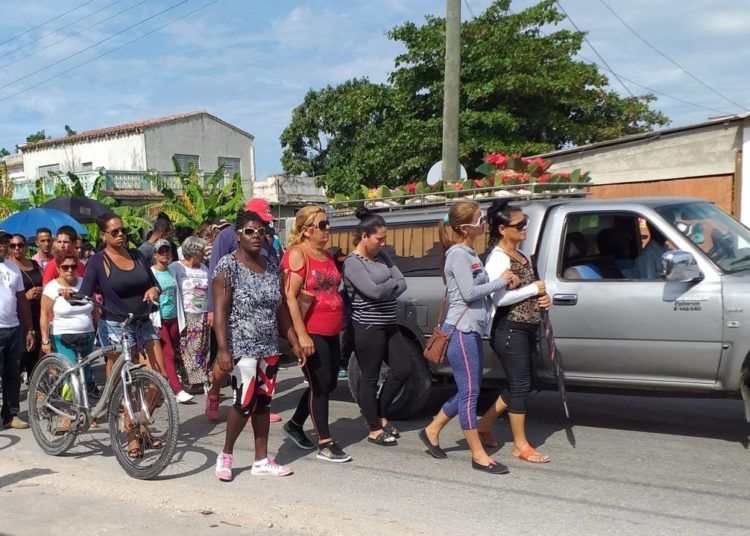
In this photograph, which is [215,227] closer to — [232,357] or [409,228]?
[409,228]

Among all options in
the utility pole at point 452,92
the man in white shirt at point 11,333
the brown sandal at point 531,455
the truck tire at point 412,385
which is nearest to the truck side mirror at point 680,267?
the brown sandal at point 531,455

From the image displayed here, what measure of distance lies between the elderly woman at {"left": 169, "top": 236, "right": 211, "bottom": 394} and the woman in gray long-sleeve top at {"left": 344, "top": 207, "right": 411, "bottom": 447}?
8.14 feet

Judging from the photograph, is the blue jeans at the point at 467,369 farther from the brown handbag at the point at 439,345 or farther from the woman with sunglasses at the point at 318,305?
the woman with sunglasses at the point at 318,305

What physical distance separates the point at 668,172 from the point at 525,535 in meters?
11.0

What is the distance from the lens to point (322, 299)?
5.52 metres

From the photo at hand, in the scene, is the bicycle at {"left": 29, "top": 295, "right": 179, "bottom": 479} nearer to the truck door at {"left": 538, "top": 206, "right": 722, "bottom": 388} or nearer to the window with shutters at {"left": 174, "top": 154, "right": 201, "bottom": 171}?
the truck door at {"left": 538, "top": 206, "right": 722, "bottom": 388}

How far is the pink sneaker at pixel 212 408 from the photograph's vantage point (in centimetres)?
706

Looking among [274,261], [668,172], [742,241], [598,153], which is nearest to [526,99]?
[598,153]

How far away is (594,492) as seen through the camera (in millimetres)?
4836

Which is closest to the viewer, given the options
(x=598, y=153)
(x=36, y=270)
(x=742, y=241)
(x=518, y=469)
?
(x=518, y=469)

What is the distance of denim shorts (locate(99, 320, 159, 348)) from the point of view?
18.8ft

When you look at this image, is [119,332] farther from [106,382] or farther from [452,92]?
[452,92]

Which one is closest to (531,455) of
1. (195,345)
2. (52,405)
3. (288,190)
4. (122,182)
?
(52,405)

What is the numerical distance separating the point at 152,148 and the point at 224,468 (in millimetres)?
35411
